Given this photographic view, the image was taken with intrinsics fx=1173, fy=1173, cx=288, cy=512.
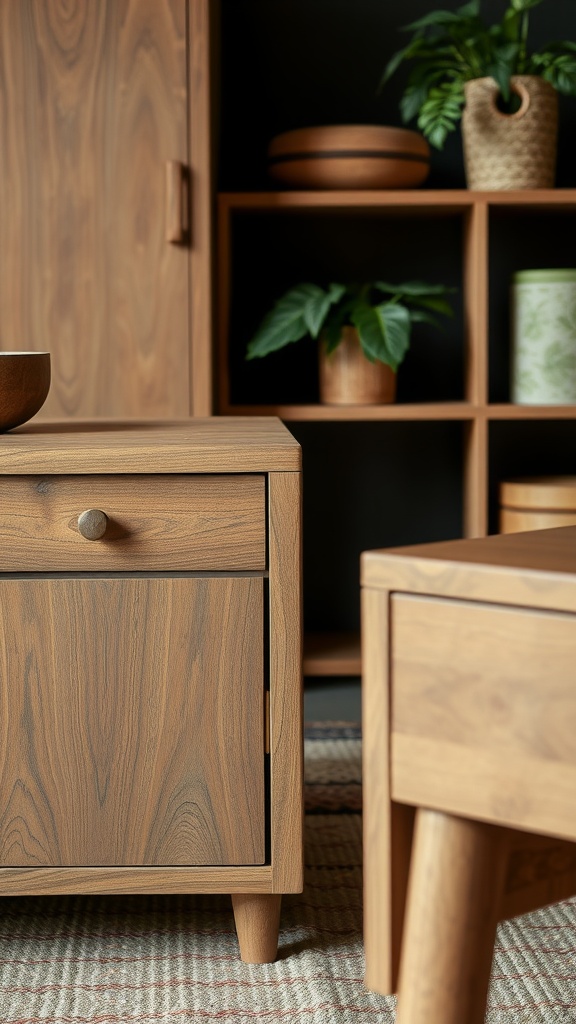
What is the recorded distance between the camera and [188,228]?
227 cm

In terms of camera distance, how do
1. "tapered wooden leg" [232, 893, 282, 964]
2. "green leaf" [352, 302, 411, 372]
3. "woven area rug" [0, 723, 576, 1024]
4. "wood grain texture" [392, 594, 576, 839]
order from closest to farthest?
"wood grain texture" [392, 594, 576, 839] → "woven area rug" [0, 723, 576, 1024] → "tapered wooden leg" [232, 893, 282, 964] → "green leaf" [352, 302, 411, 372]

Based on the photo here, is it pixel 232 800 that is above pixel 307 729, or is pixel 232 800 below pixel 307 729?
above

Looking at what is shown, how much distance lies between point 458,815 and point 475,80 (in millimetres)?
2149

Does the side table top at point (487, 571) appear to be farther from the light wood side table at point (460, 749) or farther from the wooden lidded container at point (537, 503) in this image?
the wooden lidded container at point (537, 503)

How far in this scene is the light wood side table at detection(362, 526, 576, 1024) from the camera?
52cm

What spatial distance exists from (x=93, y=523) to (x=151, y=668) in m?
0.17

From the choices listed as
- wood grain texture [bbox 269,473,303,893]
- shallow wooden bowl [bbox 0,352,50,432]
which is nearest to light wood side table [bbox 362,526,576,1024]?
wood grain texture [bbox 269,473,303,893]

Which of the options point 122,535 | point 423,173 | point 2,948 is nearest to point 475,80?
point 423,173

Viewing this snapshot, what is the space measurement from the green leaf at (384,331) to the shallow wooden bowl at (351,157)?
0.93 ft

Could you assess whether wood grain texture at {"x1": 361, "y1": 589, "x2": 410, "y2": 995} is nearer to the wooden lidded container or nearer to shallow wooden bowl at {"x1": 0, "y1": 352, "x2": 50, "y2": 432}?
shallow wooden bowl at {"x1": 0, "y1": 352, "x2": 50, "y2": 432}

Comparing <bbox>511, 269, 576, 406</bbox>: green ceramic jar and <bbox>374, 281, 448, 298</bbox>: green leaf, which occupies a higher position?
Answer: <bbox>374, 281, 448, 298</bbox>: green leaf

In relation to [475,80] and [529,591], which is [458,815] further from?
[475,80]

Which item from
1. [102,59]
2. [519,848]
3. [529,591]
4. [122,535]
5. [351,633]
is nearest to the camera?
[529,591]

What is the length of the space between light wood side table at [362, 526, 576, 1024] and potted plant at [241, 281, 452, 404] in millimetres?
1738
